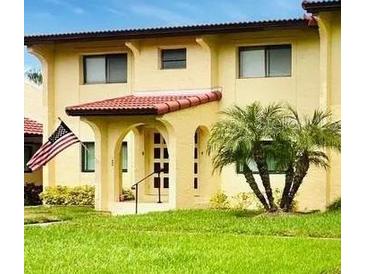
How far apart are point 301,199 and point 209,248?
4.82m

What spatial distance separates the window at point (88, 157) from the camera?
1374 centimetres

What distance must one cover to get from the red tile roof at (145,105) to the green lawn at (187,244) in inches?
65.8

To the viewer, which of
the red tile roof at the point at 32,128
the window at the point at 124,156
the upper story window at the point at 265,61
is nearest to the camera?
the upper story window at the point at 265,61

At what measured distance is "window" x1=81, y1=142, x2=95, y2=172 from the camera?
13.7m

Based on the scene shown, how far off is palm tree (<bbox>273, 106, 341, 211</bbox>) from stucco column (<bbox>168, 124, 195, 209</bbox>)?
1743mm

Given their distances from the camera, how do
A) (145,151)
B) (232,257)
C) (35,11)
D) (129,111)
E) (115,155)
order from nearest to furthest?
(232,257)
(35,11)
(129,111)
(115,155)
(145,151)

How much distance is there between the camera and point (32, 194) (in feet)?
46.6

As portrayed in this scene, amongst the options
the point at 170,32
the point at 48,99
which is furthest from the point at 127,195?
the point at 170,32

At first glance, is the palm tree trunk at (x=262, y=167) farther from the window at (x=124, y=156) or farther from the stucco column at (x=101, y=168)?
the window at (x=124, y=156)

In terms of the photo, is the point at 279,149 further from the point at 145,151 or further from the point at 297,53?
the point at 145,151

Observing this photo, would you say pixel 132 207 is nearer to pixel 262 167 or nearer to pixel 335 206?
pixel 262 167

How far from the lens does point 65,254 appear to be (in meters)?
7.13

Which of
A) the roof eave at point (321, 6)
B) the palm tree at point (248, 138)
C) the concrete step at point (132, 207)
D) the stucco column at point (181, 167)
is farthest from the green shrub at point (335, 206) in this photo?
the roof eave at point (321, 6)
